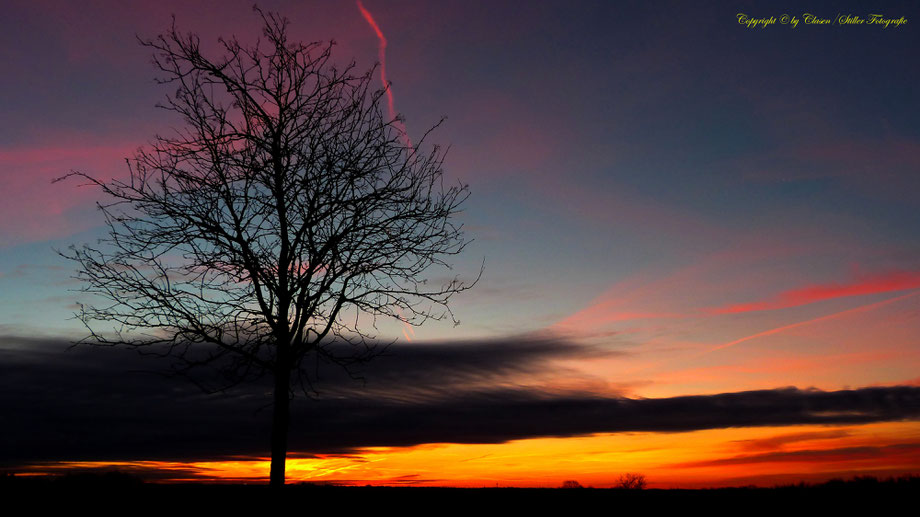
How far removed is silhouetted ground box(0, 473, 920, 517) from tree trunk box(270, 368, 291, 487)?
0.53 metres

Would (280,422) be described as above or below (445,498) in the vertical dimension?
above

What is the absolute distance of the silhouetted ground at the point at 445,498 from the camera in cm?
1073

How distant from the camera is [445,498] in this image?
463 inches

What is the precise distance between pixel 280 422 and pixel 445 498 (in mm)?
3490

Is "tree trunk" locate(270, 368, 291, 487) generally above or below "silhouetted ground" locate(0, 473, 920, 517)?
above

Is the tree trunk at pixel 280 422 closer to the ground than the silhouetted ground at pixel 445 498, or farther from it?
farther from it

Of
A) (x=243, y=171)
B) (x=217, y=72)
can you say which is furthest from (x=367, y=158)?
(x=217, y=72)

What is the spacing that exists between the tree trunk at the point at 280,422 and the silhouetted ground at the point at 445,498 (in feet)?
1.74

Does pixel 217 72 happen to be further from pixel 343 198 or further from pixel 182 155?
pixel 343 198

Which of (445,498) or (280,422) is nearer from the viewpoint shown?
(445,498)

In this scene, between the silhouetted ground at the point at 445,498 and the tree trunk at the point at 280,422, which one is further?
the tree trunk at the point at 280,422

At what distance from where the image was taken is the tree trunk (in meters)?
13.2

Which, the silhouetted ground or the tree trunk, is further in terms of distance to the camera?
the tree trunk

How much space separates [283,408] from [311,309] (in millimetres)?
1860
